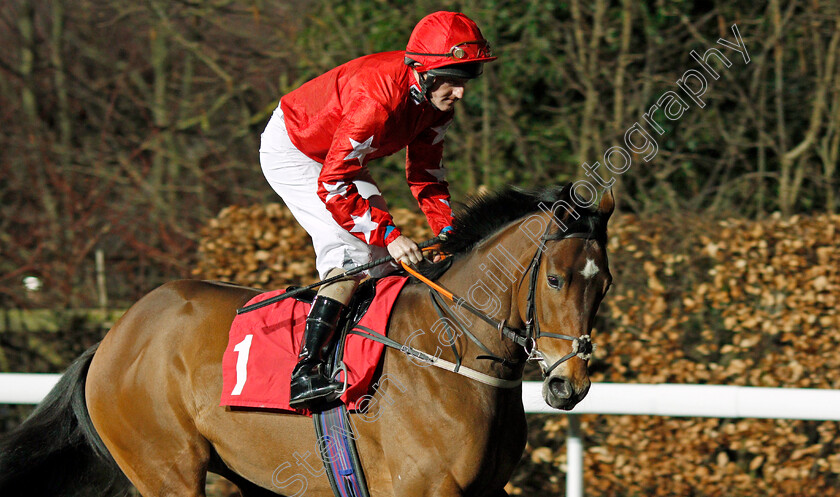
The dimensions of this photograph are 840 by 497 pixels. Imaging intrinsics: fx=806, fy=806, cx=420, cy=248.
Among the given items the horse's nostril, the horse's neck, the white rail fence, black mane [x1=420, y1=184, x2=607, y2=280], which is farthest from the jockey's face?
the white rail fence

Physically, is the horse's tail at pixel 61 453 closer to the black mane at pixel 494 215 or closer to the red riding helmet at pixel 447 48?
the black mane at pixel 494 215

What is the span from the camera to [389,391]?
277 cm

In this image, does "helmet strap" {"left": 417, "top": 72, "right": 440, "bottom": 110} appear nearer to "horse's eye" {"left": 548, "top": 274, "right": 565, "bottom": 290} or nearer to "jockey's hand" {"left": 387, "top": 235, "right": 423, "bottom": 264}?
"jockey's hand" {"left": 387, "top": 235, "right": 423, "bottom": 264}

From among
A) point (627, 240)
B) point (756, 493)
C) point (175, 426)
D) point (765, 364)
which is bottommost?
point (756, 493)

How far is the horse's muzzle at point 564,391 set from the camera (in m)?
2.45

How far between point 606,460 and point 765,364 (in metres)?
0.98

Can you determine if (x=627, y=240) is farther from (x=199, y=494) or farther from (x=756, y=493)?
(x=199, y=494)

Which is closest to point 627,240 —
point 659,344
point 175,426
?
point 659,344

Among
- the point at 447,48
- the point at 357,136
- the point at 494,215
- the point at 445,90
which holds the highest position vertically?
the point at 447,48

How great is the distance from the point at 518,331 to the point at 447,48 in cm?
100

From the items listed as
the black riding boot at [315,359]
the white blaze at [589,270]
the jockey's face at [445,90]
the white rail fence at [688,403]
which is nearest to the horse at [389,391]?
the white blaze at [589,270]

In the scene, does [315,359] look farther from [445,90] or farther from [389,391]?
[445,90]

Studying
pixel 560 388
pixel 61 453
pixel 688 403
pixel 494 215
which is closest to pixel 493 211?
pixel 494 215

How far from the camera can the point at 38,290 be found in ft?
19.4
